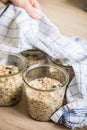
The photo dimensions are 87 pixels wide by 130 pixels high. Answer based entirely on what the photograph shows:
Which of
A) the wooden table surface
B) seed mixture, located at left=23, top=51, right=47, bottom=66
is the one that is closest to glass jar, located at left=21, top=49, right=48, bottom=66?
seed mixture, located at left=23, top=51, right=47, bottom=66

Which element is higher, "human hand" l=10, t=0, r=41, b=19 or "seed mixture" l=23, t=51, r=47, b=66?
"human hand" l=10, t=0, r=41, b=19

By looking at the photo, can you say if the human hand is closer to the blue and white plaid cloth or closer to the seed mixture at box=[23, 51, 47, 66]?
the blue and white plaid cloth

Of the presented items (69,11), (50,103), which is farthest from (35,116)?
(69,11)

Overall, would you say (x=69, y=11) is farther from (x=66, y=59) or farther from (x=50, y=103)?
(x=50, y=103)

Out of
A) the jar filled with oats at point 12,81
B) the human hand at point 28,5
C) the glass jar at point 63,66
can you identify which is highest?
the human hand at point 28,5

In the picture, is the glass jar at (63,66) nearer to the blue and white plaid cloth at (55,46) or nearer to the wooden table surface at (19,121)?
the blue and white plaid cloth at (55,46)

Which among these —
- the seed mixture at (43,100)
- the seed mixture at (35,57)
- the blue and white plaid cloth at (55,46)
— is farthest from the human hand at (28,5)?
the seed mixture at (43,100)

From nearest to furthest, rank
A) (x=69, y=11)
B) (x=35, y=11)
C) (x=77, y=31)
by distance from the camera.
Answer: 1. (x=35, y=11)
2. (x=77, y=31)
3. (x=69, y=11)
